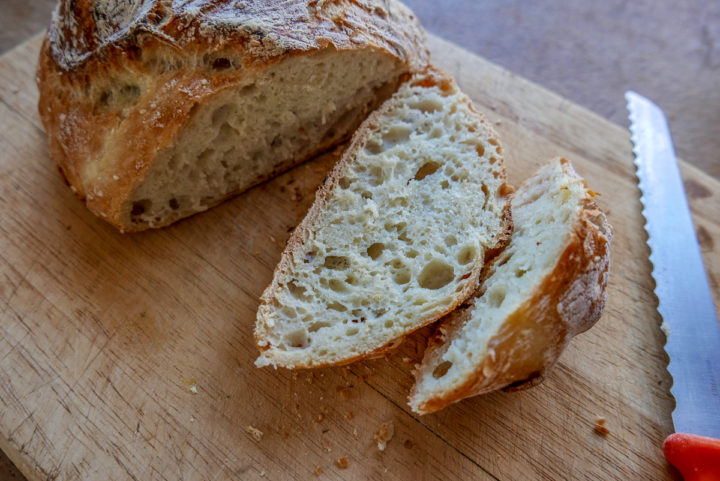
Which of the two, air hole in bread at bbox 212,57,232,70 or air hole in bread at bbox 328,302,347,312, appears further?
air hole in bread at bbox 212,57,232,70

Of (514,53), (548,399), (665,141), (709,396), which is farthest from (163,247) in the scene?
(514,53)

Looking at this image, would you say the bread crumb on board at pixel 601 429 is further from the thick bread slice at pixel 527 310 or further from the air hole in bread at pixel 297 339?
the air hole in bread at pixel 297 339

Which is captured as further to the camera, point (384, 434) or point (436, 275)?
point (436, 275)

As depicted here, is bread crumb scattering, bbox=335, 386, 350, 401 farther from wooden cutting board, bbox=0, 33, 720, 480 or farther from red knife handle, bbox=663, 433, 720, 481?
red knife handle, bbox=663, 433, 720, 481

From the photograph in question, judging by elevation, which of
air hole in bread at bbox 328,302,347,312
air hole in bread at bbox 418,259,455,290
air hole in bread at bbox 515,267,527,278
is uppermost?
air hole in bread at bbox 515,267,527,278

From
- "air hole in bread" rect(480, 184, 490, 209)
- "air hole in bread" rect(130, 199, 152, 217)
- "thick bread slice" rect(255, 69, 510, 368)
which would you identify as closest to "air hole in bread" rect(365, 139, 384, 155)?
"thick bread slice" rect(255, 69, 510, 368)

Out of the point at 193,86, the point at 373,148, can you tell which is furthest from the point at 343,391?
the point at 193,86

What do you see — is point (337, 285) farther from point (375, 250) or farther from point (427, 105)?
point (427, 105)
